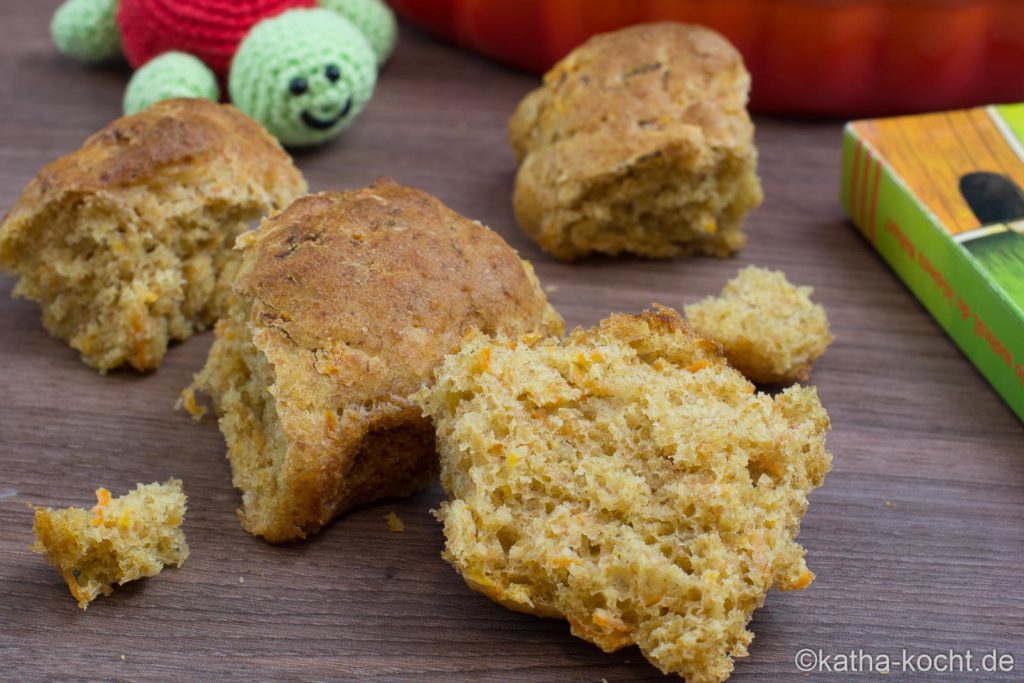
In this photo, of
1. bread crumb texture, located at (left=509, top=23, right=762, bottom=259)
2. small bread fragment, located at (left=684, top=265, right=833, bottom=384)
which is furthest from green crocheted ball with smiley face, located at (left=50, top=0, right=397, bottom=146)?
small bread fragment, located at (left=684, top=265, right=833, bottom=384)

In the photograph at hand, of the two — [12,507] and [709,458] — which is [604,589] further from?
[12,507]

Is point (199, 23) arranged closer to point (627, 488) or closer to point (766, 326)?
point (766, 326)

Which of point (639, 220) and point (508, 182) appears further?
point (508, 182)

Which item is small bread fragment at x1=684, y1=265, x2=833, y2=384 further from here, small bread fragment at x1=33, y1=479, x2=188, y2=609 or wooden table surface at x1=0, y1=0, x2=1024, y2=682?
small bread fragment at x1=33, y1=479, x2=188, y2=609

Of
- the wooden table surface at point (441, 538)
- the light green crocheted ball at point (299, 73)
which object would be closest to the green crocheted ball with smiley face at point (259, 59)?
the light green crocheted ball at point (299, 73)

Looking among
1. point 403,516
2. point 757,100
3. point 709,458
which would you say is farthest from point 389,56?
point 709,458

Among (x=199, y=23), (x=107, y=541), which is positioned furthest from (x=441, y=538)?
(x=199, y=23)
